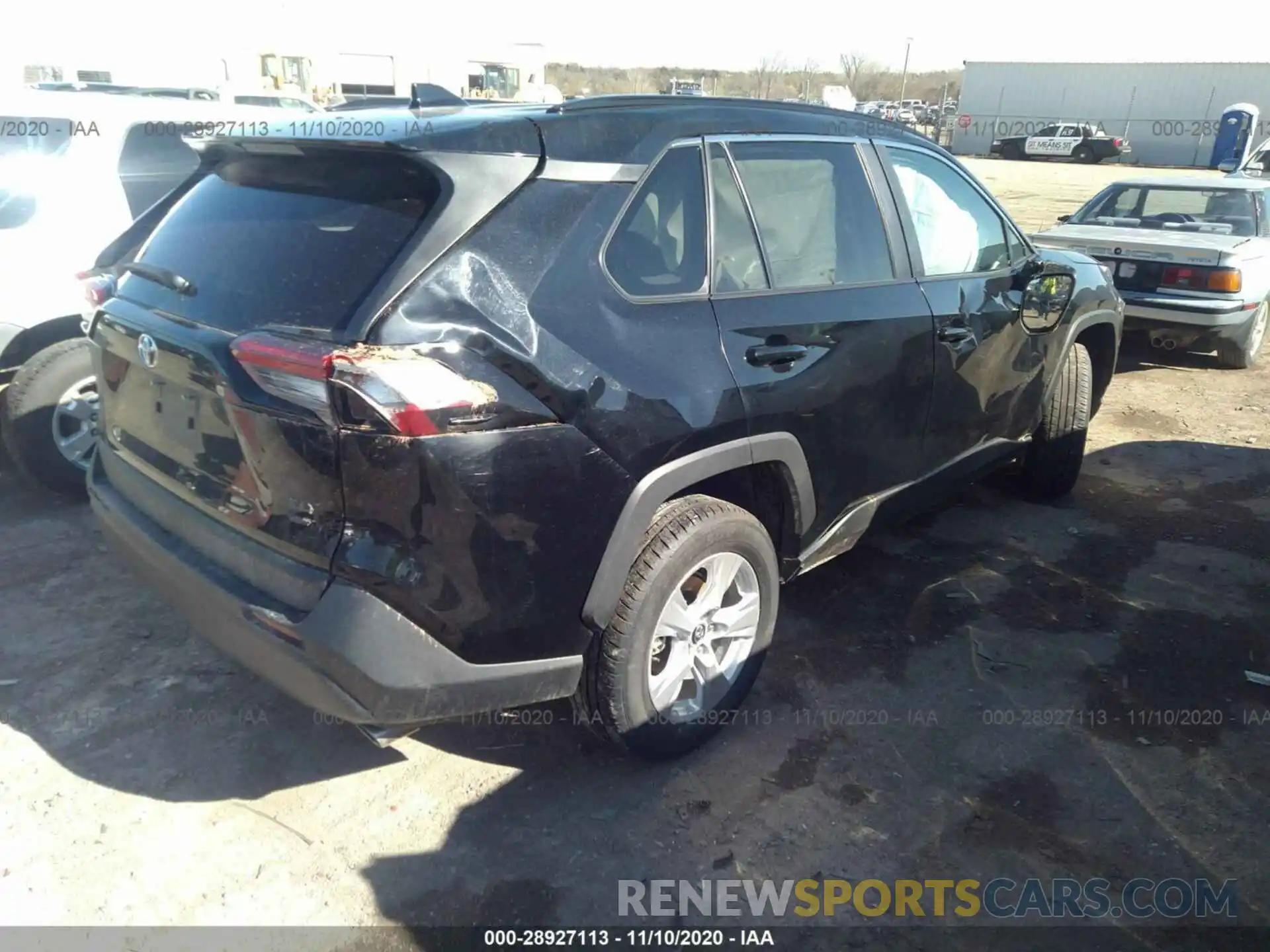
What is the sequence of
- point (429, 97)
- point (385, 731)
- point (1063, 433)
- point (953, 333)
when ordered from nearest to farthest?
point (385, 731), point (429, 97), point (953, 333), point (1063, 433)

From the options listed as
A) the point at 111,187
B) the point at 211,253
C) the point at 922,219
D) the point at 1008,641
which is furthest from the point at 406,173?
the point at 111,187

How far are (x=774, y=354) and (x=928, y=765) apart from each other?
1441 mm

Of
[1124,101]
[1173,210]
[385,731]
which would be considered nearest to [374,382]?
[385,731]

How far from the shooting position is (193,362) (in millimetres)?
2490

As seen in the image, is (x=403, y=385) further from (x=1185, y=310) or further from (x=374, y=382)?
(x=1185, y=310)

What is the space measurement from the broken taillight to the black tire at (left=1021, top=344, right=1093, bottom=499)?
3.63 m

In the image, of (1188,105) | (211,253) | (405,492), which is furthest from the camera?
(1188,105)

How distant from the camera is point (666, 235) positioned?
2.79 meters

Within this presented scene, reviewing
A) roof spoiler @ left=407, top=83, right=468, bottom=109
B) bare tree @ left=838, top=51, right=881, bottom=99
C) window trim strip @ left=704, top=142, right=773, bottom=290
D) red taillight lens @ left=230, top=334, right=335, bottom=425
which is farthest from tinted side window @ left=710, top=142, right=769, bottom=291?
bare tree @ left=838, top=51, right=881, bottom=99

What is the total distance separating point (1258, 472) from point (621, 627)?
490 centimetres

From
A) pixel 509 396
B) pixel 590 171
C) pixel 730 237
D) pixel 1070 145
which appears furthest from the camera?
pixel 1070 145

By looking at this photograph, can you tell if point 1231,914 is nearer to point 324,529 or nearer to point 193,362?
point 324,529

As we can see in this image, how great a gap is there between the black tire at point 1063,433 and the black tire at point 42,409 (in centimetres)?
480

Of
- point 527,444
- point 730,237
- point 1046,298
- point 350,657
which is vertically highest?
point 730,237
